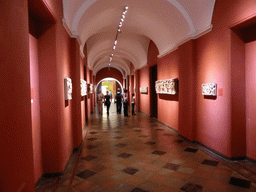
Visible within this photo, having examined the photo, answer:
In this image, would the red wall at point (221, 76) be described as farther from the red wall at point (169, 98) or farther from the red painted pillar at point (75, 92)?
the red painted pillar at point (75, 92)

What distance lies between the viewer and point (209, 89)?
5.18 meters

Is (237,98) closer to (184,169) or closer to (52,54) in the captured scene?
(184,169)

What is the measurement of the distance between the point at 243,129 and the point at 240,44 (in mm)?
2113

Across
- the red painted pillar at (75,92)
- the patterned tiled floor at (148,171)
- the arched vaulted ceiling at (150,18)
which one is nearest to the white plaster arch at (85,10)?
the arched vaulted ceiling at (150,18)

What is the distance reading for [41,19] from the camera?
3541mm

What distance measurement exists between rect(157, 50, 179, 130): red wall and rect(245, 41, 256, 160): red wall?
314 centimetres

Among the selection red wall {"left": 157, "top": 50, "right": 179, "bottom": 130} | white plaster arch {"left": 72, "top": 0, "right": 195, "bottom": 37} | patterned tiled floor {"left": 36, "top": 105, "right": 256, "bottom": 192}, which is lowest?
patterned tiled floor {"left": 36, "top": 105, "right": 256, "bottom": 192}

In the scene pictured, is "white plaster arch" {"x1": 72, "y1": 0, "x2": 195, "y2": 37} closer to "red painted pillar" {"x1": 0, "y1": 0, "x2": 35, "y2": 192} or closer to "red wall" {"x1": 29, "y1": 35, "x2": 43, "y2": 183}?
"red wall" {"x1": 29, "y1": 35, "x2": 43, "y2": 183}

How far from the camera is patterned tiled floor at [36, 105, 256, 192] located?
338 centimetres

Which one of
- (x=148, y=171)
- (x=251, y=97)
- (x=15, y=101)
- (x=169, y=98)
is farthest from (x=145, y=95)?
(x=15, y=101)

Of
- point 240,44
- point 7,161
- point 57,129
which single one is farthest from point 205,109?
point 7,161

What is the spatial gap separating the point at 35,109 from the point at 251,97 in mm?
4875

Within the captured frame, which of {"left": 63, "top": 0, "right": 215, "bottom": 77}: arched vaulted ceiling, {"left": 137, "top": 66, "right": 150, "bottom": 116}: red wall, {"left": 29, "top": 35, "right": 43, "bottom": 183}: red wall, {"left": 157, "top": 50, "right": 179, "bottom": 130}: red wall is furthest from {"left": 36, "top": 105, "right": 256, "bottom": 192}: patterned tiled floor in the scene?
{"left": 137, "top": 66, "right": 150, "bottom": 116}: red wall

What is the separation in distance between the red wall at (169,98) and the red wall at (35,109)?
544cm
